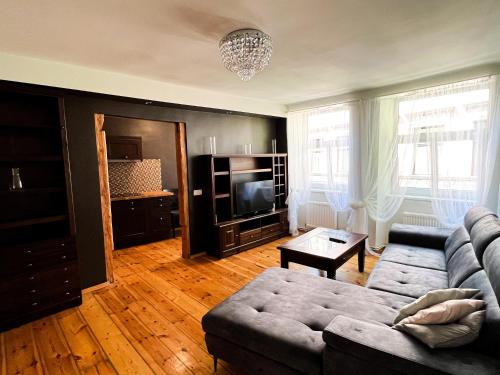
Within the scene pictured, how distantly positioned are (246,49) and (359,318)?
214 cm

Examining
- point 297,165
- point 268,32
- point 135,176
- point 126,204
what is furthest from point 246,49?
point 135,176

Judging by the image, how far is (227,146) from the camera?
471cm

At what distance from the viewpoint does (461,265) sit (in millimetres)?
2143

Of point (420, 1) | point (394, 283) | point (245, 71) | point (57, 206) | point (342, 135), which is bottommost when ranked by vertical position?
point (394, 283)

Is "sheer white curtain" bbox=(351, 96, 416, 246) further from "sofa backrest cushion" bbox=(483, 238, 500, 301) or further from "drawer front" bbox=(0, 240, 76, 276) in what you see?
"drawer front" bbox=(0, 240, 76, 276)

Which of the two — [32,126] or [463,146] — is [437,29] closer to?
[463,146]

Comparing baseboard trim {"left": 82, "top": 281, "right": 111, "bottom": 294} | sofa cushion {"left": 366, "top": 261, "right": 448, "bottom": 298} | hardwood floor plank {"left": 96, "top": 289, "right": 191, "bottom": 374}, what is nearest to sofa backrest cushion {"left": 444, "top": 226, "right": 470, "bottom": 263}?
sofa cushion {"left": 366, "top": 261, "right": 448, "bottom": 298}

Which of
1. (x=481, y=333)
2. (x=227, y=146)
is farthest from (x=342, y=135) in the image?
(x=481, y=333)

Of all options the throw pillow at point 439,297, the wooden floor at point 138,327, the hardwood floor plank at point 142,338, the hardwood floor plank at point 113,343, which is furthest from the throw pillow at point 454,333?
the hardwood floor plank at point 113,343

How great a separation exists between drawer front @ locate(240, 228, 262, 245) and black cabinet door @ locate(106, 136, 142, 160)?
2.62 metres

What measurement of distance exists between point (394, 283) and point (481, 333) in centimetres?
105

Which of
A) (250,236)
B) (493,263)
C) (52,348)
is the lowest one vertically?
(52,348)

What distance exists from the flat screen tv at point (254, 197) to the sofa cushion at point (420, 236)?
86.2 inches

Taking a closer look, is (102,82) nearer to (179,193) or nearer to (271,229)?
(179,193)
